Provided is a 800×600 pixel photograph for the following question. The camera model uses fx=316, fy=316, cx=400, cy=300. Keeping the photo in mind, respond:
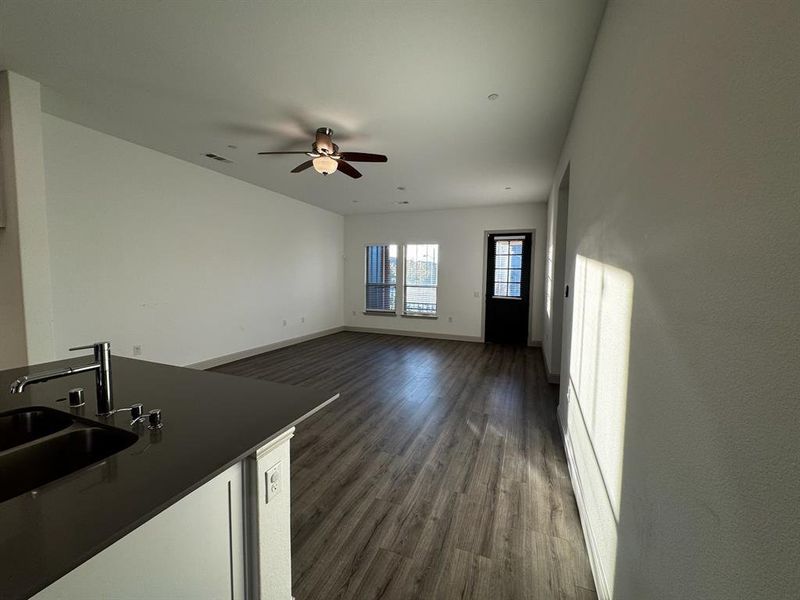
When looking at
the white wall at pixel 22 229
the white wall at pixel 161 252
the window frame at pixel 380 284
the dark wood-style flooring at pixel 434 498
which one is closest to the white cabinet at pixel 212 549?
the dark wood-style flooring at pixel 434 498

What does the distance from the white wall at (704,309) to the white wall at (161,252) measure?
189 inches

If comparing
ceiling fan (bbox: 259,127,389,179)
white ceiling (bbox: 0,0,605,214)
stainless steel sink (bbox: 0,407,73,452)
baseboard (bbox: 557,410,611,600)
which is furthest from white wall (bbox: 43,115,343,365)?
baseboard (bbox: 557,410,611,600)

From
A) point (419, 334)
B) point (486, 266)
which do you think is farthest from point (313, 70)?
point (419, 334)

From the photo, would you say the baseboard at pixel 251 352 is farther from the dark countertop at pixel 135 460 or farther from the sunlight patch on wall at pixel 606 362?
the sunlight patch on wall at pixel 606 362

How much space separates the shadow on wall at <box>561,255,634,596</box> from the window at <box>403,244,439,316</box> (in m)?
5.08

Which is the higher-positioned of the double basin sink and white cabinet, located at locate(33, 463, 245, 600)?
the double basin sink

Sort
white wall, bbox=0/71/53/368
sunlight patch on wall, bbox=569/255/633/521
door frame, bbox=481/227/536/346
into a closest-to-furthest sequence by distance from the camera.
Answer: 1. sunlight patch on wall, bbox=569/255/633/521
2. white wall, bbox=0/71/53/368
3. door frame, bbox=481/227/536/346

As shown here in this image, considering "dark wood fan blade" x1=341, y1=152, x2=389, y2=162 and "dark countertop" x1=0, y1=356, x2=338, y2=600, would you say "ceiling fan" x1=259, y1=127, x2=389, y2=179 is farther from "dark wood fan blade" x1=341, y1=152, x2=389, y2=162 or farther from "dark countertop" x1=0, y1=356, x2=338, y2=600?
"dark countertop" x1=0, y1=356, x2=338, y2=600

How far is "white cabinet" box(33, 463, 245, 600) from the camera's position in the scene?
2.31 feet

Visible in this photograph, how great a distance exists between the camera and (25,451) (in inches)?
37.7

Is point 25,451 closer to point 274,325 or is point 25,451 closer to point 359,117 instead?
point 359,117

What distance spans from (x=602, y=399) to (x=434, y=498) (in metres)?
1.21

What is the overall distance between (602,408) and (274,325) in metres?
5.57

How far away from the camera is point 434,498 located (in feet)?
6.70
